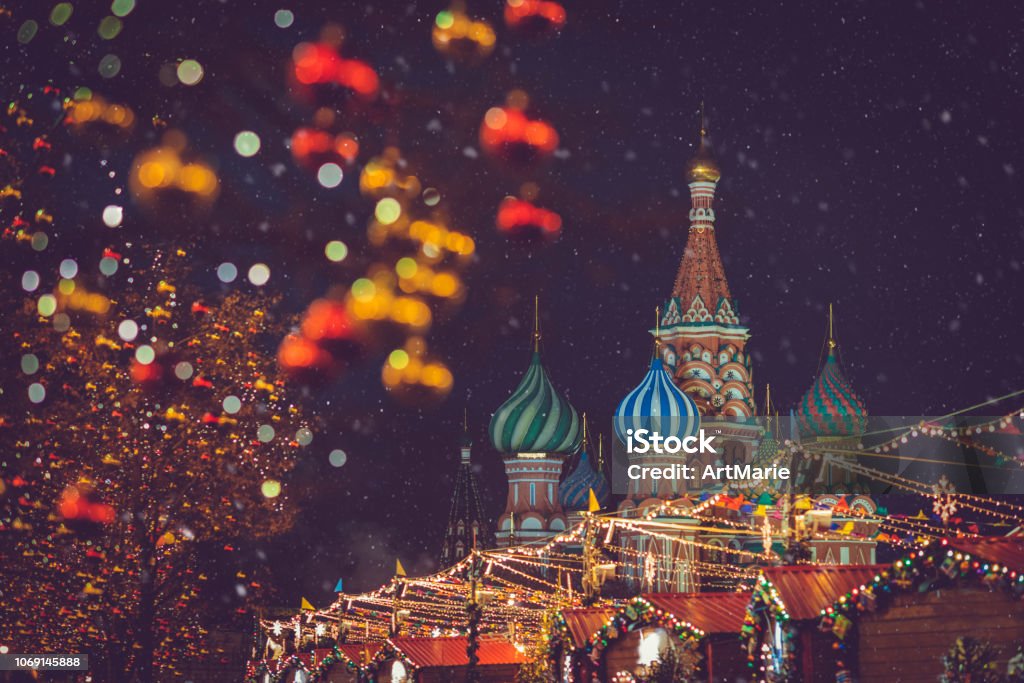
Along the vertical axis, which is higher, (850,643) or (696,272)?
(696,272)

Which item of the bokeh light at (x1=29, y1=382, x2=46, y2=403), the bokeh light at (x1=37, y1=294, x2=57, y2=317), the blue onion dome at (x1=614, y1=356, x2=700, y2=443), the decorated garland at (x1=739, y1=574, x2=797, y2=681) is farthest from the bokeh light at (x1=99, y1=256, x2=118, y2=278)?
the blue onion dome at (x1=614, y1=356, x2=700, y2=443)

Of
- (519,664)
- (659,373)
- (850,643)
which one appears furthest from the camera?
(659,373)

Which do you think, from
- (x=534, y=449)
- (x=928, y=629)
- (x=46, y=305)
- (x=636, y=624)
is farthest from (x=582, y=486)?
(x=46, y=305)

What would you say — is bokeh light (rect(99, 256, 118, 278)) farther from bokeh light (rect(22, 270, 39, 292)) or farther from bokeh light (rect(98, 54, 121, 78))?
bokeh light (rect(98, 54, 121, 78))

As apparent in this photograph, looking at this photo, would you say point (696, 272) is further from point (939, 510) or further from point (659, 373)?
point (939, 510)

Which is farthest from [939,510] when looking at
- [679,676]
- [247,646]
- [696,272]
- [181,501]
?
[696,272]

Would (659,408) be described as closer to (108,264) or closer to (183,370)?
(183,370)

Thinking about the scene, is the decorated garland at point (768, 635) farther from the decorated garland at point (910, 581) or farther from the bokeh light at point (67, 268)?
the bokeh light at point (67, 268)
